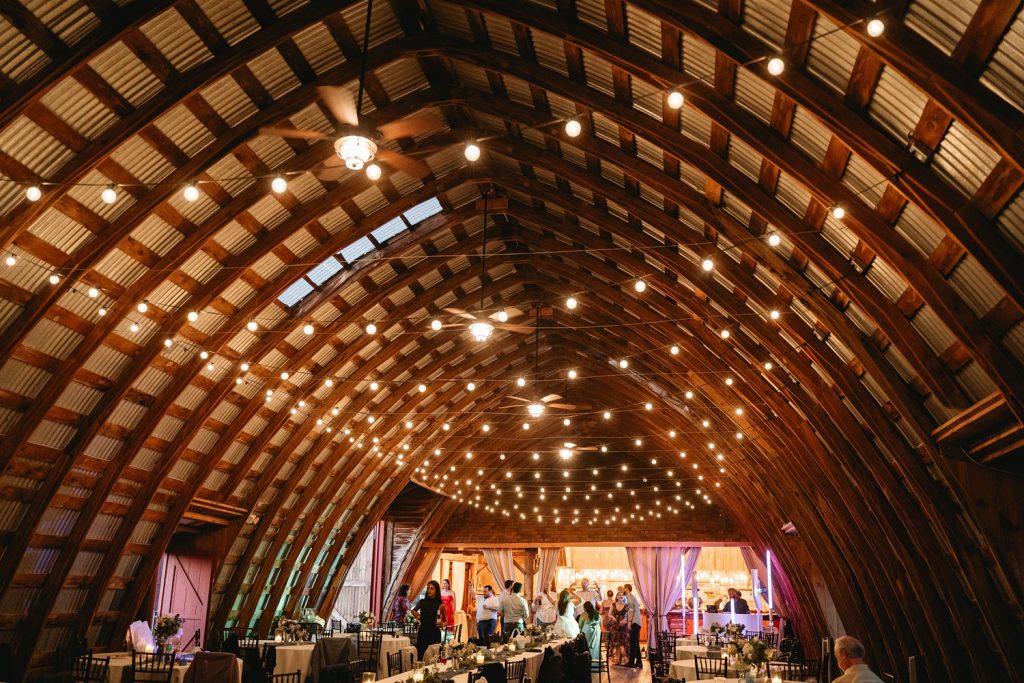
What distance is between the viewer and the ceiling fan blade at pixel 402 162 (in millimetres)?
6043

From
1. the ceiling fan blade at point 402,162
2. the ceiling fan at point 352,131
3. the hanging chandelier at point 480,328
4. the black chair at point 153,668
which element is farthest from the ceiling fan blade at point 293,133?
the black chair at point 153,668

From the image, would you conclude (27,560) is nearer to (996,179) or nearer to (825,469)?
(825,469)

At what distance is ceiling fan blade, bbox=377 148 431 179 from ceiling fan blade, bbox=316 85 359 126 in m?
0.56

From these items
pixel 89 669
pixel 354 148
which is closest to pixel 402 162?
pixel 354 148

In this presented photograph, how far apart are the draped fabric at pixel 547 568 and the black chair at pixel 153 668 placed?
15960 mm

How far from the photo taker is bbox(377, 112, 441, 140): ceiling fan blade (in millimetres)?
5633

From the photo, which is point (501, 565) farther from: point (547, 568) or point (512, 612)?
point (512, 612)

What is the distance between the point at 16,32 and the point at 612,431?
771 inches

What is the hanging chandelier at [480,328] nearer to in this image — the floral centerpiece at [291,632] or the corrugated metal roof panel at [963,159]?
the corrugated metal roof panel at [963,159]

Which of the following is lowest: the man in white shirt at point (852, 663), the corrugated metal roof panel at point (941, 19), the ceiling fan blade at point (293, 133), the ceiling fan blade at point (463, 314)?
the man in white shirt at point (852, 663)

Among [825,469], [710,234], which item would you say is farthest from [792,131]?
[825,469]

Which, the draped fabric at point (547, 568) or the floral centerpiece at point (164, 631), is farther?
the draped fabric at point (547, 568)

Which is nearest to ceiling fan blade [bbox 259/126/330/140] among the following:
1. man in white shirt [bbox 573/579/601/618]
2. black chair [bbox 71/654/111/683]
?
black chair [bbox 71/654/111/683]

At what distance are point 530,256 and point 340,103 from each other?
9.50m
